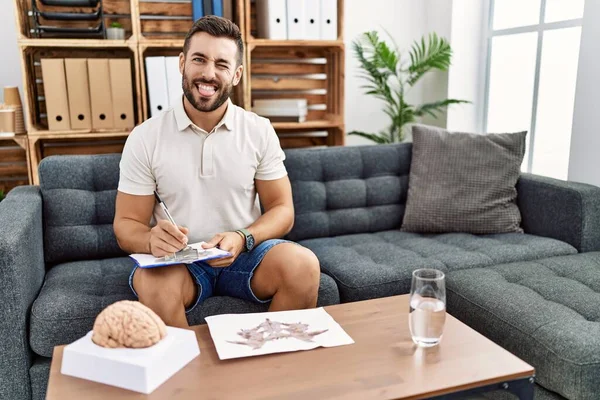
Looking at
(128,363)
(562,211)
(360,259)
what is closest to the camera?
(128,363)

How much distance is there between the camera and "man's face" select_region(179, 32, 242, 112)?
1846 mm

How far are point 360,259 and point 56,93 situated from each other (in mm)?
1668

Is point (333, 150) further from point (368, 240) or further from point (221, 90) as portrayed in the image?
point (221, 90)

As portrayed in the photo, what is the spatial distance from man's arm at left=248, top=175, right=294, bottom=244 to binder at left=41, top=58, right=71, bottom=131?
129 centimetres

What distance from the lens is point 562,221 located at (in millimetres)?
2277

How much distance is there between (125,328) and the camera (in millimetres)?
1122

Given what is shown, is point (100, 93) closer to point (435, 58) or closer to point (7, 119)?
point (7, 119)

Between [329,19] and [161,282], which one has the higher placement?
[329,19]

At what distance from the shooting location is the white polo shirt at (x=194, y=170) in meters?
1.83

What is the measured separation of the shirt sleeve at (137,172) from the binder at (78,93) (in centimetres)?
110

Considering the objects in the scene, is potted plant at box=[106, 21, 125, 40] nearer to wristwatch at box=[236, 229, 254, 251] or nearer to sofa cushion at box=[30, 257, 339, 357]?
sofa cushion at box=[30, 257, 339, 357]

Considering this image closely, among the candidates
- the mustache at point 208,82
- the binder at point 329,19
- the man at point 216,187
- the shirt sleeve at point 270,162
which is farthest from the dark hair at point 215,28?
the binder at point 329,19

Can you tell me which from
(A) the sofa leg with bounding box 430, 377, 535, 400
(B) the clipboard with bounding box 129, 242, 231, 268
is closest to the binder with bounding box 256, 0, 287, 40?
(B) the clipboard with bounding box 129, 242, 231, 268

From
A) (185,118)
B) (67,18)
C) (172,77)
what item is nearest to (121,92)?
(172,77)
